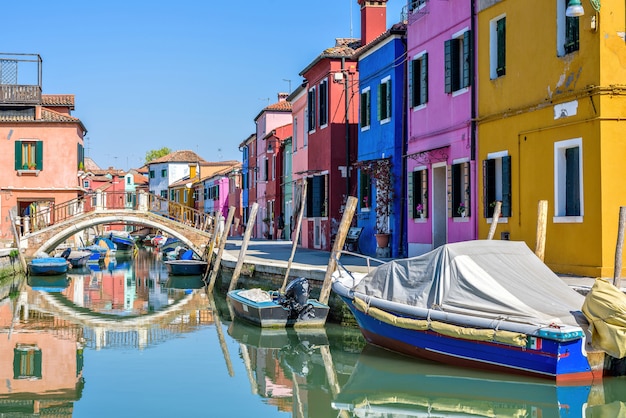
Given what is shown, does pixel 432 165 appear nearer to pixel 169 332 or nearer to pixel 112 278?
pixel 169 332

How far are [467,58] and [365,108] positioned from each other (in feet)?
24.6

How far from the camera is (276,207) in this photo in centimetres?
4659

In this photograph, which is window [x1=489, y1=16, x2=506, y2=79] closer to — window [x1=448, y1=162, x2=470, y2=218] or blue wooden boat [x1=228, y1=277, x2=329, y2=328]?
window [x1=448, y1=162, x2=470, y2=218]

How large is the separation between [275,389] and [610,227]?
6.18m

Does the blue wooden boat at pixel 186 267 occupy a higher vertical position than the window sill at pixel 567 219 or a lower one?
lower

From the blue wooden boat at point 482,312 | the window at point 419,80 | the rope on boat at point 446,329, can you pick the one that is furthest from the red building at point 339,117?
the blue wooden boat at point 482,312

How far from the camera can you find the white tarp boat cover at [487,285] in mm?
11508

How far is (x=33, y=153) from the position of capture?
4056 cm

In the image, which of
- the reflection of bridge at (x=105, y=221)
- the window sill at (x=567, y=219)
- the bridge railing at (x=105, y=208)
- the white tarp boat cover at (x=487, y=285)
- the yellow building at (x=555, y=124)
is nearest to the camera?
the white tarp boat cover at (x=487, y=285)

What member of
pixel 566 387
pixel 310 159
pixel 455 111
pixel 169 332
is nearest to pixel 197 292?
pixel 310 159

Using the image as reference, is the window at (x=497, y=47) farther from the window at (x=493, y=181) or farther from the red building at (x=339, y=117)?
the red building at (x=339, y=117)

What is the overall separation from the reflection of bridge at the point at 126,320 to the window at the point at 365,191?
18.2 feet

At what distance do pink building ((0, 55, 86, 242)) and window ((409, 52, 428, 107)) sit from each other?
2316 cm

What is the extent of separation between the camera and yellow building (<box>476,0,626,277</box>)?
14156 millimetres
